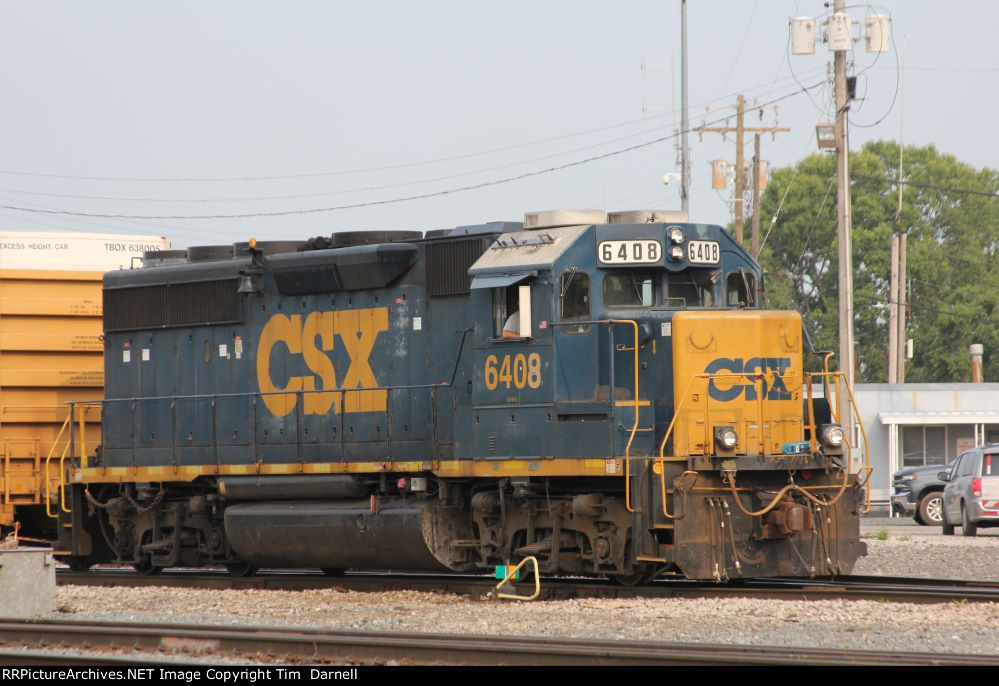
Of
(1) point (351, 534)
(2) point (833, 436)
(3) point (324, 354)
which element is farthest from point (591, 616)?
(3) point (324, 354)

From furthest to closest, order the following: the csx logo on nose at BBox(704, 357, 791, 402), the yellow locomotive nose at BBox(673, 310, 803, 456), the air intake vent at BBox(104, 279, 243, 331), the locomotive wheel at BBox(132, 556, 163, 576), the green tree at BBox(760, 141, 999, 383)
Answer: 1. the green tree at BBox(760, 141, 999, 383)
2. the locomotive wheel at BBox(132, 556, 163, 576)
3. the air intake vent at BBox(104, 279, 243, 331)
4. the csx logo on nose at BBox(704, 357, 791, 402)
5. the yellow locomotive nose at BBox(673, 310, 803, 456)

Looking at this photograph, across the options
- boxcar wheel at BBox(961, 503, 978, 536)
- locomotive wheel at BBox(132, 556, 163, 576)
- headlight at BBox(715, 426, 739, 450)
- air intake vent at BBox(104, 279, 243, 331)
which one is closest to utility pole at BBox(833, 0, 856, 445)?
boxcar wheel at BBox(961, 503, 978, 536)

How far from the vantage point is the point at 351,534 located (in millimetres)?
14930

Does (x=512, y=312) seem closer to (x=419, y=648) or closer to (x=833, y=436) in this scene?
(x=833, y=436)

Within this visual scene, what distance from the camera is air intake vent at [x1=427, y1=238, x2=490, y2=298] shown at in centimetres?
1455

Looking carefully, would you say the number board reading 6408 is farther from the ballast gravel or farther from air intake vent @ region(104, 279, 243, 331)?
air intake vent @ region(104, 279, 243, 331)

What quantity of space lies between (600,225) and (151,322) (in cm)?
655

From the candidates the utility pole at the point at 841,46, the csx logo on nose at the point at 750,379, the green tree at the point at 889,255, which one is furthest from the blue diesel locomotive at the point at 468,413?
the green tree at the point at 889,255

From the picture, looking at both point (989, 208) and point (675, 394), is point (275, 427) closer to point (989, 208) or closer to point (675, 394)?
point (675, 394)

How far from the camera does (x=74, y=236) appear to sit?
59.2 ft

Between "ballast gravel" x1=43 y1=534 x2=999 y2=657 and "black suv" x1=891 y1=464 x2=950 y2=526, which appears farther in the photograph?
"black suv" x1=891 y1=464 x2=950 y2=526

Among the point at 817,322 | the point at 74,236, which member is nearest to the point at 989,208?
the point at 817,322

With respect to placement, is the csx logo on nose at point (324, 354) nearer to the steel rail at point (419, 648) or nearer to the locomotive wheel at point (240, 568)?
the locomotive wheel at point (240, 568)

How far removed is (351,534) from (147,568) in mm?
3489
